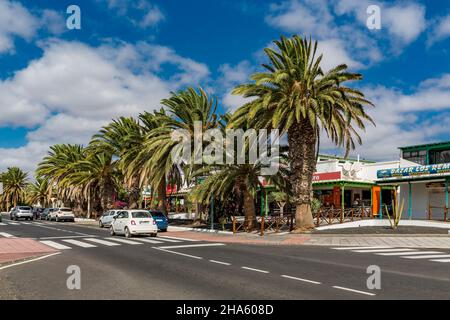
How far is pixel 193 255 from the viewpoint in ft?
53.5

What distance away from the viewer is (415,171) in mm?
33875

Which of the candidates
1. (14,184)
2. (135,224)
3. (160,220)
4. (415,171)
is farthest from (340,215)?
(14,184)

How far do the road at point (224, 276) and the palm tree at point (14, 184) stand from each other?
300 feet

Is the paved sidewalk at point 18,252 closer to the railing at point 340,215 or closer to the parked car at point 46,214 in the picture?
the railing at point 340,215

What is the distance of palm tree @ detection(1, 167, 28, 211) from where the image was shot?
99.2 m

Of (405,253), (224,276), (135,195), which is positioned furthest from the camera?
(135,195)

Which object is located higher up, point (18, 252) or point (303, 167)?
point (303, 167)

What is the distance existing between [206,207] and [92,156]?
19.4 m

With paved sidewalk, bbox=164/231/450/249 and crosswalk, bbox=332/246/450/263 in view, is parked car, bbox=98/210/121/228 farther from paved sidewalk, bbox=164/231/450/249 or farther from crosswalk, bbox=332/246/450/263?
crosswalk, bbox=332/246/450/263

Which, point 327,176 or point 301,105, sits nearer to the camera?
point 301,105

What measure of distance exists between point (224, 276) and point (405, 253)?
9801mm

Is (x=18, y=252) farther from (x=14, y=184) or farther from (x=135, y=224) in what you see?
(x=14, y=184)

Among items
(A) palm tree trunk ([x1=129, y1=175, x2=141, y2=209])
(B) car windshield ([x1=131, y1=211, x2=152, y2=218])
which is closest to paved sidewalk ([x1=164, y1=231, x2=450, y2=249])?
(B) car windshield ([x1=131, y1=211, x2=152, y2=218])
